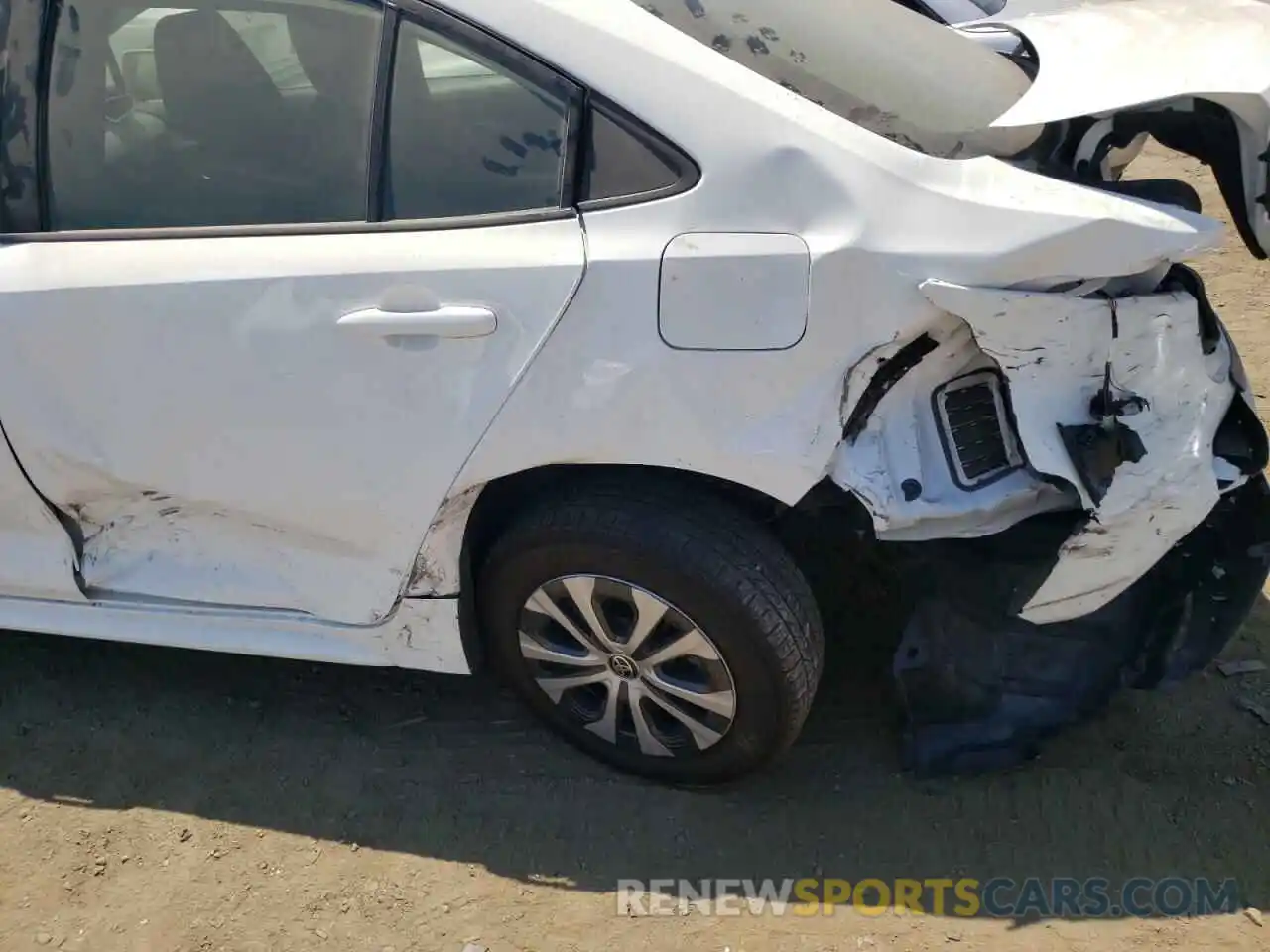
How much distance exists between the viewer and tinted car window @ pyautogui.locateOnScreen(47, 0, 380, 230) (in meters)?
2.17

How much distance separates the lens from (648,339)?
202 cm

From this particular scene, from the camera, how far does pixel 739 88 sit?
6.61 feet

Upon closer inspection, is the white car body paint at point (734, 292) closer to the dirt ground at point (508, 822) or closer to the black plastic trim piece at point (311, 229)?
the black plastic trim piece at point (311, 229)

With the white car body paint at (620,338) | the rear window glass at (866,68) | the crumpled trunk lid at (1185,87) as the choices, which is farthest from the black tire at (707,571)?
the crumpled trunk lid at (1185,87)

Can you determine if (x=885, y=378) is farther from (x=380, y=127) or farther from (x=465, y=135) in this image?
(x=380, y=127)

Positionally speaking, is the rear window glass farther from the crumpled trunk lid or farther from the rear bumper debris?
the rear bumper debris

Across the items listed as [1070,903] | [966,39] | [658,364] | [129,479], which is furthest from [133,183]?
[1070,903]

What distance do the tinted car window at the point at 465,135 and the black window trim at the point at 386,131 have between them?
0.01 metres

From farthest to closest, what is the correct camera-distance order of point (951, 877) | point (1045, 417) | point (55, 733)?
point (55, 733) < point (951, 877) < point (1045, 417)

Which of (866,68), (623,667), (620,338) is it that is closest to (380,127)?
(620,338)

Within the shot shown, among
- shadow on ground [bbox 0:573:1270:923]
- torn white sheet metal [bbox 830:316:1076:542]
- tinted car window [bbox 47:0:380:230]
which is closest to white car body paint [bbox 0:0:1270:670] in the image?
torn white sheet metal [bbox 830:316:1076:542]

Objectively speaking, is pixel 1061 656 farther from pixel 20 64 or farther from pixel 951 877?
pixel 20 64

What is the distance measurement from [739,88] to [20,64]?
147cm

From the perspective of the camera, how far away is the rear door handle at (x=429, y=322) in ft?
6.78
